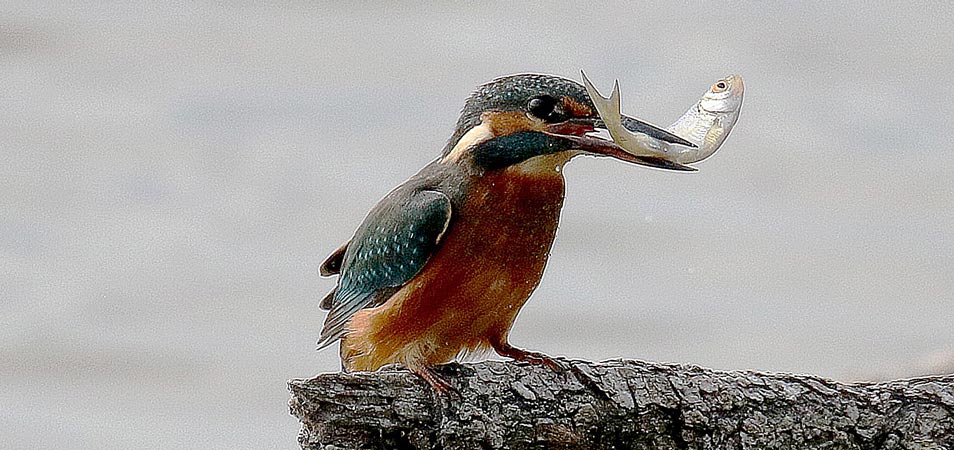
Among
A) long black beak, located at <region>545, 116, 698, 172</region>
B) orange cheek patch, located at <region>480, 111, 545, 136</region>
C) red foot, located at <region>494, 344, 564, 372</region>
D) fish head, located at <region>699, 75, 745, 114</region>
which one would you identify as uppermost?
fish head, located at <region>699, 75, 745, 114</region>

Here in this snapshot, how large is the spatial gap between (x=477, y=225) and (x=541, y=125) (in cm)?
9

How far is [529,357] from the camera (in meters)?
0.93

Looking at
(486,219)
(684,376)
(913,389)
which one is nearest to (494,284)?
(486,219)

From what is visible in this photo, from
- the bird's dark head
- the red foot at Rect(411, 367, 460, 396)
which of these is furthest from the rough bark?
the bird's dark head

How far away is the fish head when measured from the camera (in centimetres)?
88

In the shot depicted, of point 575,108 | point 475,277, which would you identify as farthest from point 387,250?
point 575,108

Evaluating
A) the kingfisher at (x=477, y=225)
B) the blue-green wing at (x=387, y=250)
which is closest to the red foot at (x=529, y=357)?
the kingfisher at (x=477, y=225)

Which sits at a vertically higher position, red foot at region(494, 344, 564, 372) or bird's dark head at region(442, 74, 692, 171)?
bird's dark head at region(442, 74, 692, 171)

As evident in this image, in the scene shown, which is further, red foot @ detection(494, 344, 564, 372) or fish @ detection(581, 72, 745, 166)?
red foot @ detection(494, 344, 564, 372)

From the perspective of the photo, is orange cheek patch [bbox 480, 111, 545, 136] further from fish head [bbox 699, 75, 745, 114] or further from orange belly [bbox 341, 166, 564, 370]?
fish head [bbox 699, 75, 745, 114]

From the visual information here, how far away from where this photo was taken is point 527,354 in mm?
938

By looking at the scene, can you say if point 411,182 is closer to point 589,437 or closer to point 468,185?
point 468,185

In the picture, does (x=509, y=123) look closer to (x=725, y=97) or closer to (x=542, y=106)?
(x=542, y=106)

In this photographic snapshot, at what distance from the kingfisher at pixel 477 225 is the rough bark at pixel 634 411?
28 millimetres
